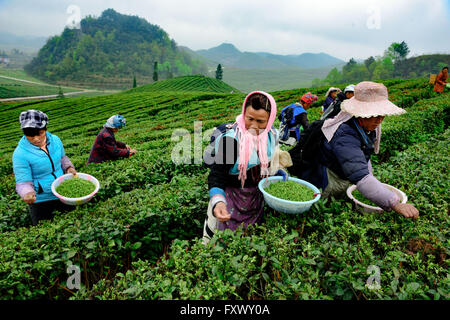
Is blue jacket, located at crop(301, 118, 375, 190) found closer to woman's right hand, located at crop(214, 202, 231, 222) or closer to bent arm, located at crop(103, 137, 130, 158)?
woman's right hand, located at crop(214, 202, 231, 222)

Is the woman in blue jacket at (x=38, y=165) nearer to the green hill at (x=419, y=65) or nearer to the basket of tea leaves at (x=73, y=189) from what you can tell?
the basket of tea leaves at (x=73, y=189)

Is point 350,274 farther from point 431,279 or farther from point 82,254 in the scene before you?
point 82,254

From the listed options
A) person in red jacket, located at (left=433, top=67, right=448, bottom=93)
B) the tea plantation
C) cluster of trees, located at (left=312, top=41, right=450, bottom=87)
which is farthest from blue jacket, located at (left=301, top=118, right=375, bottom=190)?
cluster of trees, located at (left=312, top=41, right=450, bottom=87)

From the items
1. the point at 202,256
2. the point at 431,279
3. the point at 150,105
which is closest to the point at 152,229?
the point at 202,256

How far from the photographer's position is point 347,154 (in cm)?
221

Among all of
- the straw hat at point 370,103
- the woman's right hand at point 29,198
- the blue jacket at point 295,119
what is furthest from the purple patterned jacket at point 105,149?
the straw hat at point 370,103

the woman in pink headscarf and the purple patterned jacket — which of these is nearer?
the woman in pink headscarf

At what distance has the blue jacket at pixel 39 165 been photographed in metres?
3.13

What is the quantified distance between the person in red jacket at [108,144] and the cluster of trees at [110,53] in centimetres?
12089

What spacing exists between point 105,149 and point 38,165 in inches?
95.0

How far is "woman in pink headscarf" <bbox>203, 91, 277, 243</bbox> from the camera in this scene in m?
2.12

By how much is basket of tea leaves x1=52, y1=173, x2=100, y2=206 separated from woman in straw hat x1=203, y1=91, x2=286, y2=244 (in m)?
1.78

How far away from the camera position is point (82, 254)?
2490 millimetres
